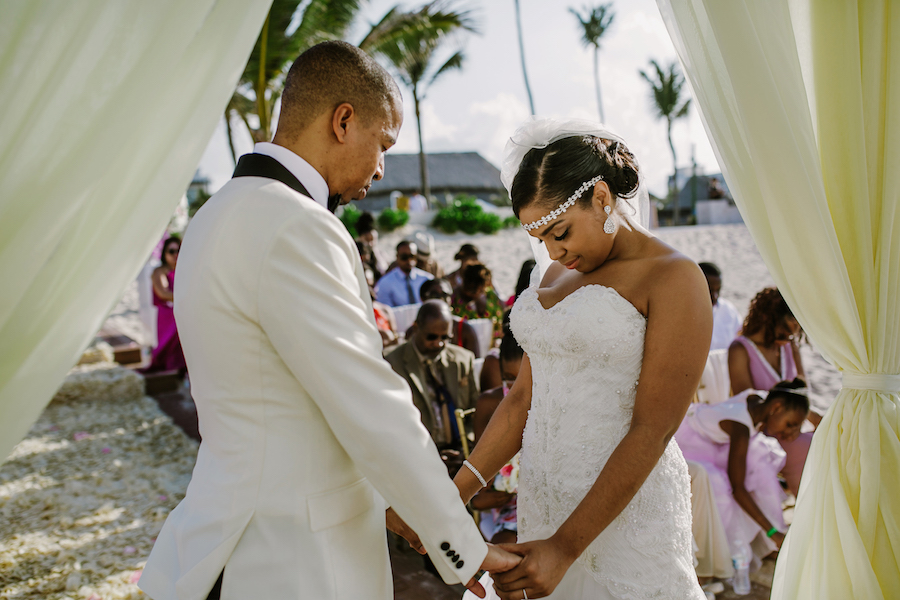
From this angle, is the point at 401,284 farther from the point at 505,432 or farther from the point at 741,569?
the point at 505,432

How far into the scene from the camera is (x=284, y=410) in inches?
60.8

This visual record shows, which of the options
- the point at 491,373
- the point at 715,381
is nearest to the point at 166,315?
the point at 491,373

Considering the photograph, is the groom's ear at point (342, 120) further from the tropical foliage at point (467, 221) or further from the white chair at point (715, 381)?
the tropical foliage at point (467, 221)

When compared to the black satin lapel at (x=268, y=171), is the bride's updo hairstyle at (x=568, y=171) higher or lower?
higher

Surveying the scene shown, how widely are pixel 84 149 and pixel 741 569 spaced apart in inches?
164

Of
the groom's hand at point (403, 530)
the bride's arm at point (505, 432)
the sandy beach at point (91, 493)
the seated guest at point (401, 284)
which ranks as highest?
the bride's arm at point (505, 432)

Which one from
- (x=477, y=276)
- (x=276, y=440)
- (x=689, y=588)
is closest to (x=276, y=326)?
(x=276, y=440)

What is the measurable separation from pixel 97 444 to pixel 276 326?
20.7 ft

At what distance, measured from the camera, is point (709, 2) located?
2.07 meters

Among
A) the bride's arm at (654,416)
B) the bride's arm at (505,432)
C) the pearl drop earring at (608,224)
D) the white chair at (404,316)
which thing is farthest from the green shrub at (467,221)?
the bride's arm at (654,416)

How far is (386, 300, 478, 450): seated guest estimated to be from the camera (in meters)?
4.77

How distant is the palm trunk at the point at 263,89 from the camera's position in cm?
945

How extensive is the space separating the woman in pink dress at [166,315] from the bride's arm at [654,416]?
7.46 meters

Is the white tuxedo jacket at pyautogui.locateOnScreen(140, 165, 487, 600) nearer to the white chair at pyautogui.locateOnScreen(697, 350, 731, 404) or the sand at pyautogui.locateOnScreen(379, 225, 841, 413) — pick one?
the white chair at pyautogui.locateOnScreen(697, 350, 731, 404)
